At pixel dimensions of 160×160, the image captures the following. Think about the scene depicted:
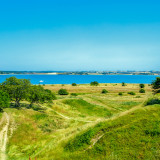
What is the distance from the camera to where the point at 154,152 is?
1291cm

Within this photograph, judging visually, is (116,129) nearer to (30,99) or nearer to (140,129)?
(140,129)

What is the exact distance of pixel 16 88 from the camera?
123ft

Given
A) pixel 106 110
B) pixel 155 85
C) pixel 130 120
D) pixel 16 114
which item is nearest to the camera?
pixel 130 120

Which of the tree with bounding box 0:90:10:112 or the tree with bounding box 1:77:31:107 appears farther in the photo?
the tree with bounding box 1:77:31:107

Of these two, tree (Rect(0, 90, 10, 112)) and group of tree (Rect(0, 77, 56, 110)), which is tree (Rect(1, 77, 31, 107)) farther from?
tree (Rect(0, 90, 10, 112))

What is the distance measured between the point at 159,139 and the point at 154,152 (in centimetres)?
212

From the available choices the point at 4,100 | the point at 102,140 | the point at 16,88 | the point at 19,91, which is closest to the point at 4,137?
the point at 4,100

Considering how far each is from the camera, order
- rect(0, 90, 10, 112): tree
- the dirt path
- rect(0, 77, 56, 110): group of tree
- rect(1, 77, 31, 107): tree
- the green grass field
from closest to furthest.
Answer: the green grass field
the dirt path
rect(0, 90, 10, 112): tree
rect(0, 77, 56, 110): group of tree
rect(1, 77, 31, 107): tree

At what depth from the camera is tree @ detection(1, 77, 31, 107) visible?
123 ft

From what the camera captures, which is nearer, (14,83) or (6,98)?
(6,98)

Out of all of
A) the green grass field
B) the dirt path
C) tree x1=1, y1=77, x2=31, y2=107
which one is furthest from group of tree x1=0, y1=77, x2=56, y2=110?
the green grass field

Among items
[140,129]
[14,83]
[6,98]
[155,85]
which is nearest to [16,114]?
[6,98]

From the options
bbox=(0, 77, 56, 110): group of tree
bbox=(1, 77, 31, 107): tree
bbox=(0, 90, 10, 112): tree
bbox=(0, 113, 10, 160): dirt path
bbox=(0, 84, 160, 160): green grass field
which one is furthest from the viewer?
bbox=(1, 77, 31, 107): tree

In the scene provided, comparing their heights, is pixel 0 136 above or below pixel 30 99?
below
